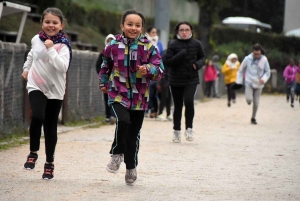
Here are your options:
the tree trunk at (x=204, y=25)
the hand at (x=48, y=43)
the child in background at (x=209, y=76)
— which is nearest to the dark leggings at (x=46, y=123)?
the hand at (x=48, y=43)

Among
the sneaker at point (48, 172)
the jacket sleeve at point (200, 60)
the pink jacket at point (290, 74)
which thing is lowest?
the pink jacket at point (290, 74)

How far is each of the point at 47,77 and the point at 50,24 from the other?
1.62 ft

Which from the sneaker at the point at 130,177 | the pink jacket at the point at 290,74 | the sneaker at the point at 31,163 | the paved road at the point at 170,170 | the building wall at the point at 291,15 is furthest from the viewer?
the building wall at the point at 291,15

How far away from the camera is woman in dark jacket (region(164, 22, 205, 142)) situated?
1181 cm

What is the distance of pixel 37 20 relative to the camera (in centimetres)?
2153

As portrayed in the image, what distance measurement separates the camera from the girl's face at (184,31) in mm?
11820

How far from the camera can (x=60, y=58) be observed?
287 inches

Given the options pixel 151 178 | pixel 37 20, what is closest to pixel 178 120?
pixel 151 178

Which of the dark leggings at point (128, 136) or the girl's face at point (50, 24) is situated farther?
the girl's face at point (50, 24)

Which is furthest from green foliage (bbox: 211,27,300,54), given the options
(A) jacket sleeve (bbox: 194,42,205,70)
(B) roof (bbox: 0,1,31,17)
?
(A) jacket sleeve (bbox: 194,42,205,70)

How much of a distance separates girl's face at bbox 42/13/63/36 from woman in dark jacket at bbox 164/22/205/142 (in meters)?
4.49

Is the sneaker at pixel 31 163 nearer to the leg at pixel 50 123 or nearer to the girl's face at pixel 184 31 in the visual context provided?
the leg at pixel 50 123

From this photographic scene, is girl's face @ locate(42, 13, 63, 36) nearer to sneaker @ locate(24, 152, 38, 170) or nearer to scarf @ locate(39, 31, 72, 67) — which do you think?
scarf @ locate(39, 31, 72, 67)

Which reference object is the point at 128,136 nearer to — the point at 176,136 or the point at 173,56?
the point at 176,136
